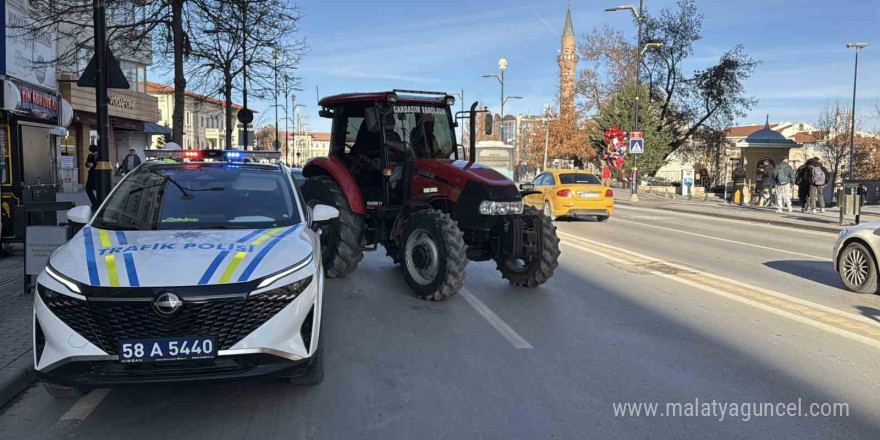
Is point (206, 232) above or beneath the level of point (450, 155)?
beneath

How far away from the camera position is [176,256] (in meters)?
4.23

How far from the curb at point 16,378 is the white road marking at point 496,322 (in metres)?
3.82

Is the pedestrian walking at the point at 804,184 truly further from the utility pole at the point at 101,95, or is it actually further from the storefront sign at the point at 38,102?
the storefront sign at the point at 38,102

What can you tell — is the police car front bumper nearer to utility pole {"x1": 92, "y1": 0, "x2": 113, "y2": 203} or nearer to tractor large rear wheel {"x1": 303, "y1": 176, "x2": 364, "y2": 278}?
tractor large rear wheel {"x1": 303, "y1": 176, "x2": 364, "y2": 278}

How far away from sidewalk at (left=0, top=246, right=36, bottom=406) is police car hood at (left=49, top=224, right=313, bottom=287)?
3.41 feet

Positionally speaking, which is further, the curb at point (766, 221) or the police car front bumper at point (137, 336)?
the curb at point (766, 221)

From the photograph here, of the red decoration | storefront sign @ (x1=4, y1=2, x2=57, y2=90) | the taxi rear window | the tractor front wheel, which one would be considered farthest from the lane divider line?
the red decoration

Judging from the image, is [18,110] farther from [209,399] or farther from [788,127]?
[788,127]

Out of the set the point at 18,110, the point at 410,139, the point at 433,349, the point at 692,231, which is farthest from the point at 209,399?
the point at 692,231

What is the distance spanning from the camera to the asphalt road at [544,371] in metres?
4.12

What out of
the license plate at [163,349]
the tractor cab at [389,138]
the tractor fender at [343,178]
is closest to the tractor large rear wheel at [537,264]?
the tractor cab at [389,138]

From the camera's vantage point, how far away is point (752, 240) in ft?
50.1

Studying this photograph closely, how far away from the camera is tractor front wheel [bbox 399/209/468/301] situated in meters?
7.34

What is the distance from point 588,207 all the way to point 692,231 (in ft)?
9.99
